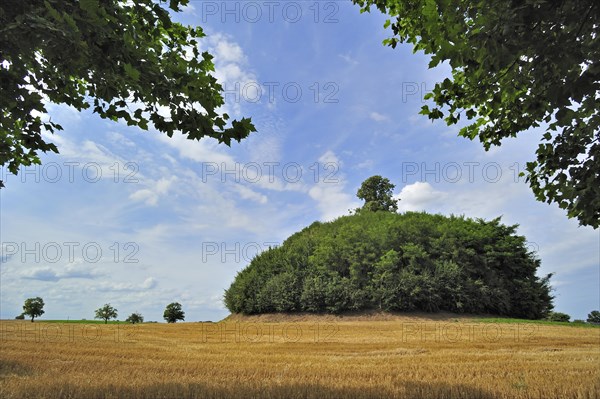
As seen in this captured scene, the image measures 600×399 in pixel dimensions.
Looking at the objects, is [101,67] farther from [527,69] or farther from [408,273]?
[408,273]

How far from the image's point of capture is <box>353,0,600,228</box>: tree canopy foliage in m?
4.16

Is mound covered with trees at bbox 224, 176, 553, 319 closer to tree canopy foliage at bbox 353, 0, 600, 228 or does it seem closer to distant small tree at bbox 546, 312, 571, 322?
distant small tree at bbox 546, 312, 571, 322

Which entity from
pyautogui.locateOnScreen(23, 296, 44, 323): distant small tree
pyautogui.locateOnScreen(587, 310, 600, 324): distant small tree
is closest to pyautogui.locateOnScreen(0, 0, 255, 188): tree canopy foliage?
pyautogui.locateOnScreen(23, 296, 44, 323): distant small tree

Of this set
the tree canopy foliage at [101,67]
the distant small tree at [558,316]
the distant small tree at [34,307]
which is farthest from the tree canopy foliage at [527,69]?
the distant small tree at [558,316]

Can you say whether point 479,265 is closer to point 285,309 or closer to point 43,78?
point 285,309

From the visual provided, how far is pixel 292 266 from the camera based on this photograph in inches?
1591

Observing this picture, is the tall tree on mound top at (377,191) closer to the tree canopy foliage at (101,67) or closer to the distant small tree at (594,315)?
the distant small tree at (594,315)

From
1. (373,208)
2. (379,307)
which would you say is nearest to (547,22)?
(379,307)

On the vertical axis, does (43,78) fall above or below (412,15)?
below

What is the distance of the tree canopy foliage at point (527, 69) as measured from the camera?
4164 mm

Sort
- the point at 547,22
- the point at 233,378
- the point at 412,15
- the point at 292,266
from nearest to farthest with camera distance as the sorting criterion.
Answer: the point at 547,22 < the point at 233,378 < the point at 412,15 < the point at 292,266

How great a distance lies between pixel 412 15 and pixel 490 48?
12.4ft

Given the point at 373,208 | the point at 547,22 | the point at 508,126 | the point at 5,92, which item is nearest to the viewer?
the point at 547,22

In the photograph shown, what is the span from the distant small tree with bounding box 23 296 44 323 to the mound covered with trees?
18811 mm
